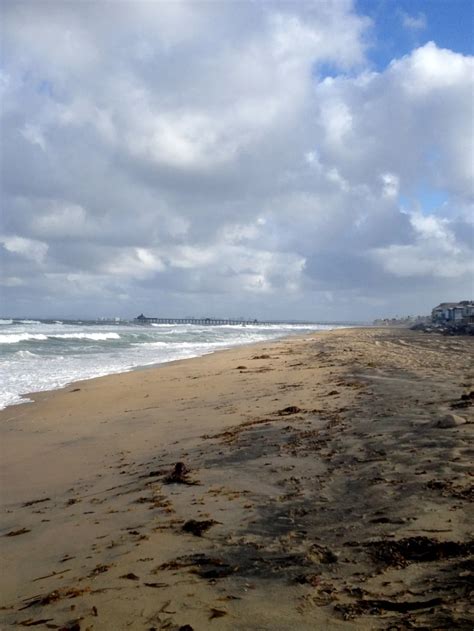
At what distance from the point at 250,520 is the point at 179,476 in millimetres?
1583

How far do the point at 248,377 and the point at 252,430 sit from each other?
7650mm

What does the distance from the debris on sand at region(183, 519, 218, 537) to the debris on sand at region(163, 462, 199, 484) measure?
3.80ft

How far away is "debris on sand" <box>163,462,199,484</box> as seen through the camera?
18.2ft

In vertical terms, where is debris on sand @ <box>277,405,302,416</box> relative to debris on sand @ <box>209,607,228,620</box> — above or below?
above

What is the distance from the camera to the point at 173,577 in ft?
11.2

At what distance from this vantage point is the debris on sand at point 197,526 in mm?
4133

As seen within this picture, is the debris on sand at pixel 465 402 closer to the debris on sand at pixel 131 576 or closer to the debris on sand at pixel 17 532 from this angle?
the debris on sand at pixel 131 576

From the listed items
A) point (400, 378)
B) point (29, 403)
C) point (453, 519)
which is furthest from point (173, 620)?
point (29, 403)

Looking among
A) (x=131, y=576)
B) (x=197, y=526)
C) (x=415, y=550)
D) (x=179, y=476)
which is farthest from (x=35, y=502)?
(x=415, y=550)

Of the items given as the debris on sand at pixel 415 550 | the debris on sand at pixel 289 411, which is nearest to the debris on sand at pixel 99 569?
the debris on sand at pixel 415 550

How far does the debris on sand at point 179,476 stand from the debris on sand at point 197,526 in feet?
3.80

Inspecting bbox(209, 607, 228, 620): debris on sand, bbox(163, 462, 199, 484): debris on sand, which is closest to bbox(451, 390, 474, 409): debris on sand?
bbox(163, 462, 199, 484): debris on sand

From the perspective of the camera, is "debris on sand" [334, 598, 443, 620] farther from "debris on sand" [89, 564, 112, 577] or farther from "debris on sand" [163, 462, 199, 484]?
"debris on sand" [163, 462, 199, 484]

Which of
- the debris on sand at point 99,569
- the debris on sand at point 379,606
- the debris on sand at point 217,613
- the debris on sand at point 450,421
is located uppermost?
the debris on sand at point 450,421
